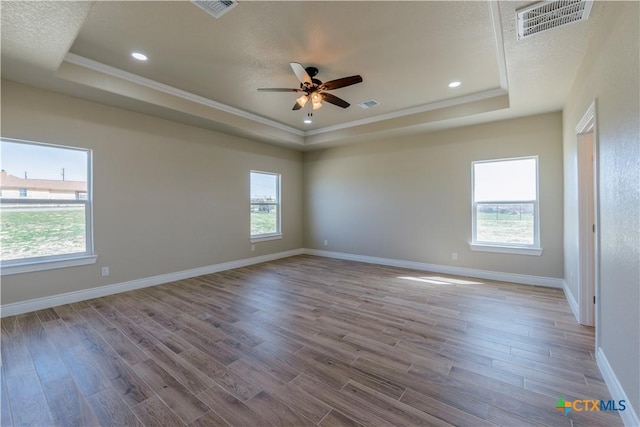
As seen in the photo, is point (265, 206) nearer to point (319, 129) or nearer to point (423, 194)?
point (319, 129)

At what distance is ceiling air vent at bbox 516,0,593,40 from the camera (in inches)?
78.2

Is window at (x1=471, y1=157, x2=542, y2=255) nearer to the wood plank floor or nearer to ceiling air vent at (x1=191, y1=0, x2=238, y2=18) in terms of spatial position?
the wood plank floor

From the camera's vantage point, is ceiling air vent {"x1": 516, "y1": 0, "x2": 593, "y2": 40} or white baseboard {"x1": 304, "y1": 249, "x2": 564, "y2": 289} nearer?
ceiling air vent {"x1": 516, "y1": 0, "x2": 593, "y2": 40}

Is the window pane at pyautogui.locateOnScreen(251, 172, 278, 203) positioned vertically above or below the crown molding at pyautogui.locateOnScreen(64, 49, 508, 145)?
below

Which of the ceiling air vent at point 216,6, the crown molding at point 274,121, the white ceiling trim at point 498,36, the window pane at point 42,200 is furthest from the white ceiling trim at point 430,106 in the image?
the window pane at point 42,200

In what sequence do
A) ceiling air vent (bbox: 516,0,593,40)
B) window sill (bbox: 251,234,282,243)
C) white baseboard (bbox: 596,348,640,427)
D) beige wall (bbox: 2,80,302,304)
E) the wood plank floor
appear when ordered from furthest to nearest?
1. window sill (bbox: 251,234,282,243)
2. beige wall (bbox: 2,80,302,304)
3. ceiling air vent (bbox: 516,0,593,40)
4. the wood plank floor
5. white baseboard (bbox: 596,348,640,427)

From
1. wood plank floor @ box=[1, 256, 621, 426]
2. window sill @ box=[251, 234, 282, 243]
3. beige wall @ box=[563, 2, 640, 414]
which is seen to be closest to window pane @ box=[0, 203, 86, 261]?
wood plank floor @ box=[1, 256, 621, 426]

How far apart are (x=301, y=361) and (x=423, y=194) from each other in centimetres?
420

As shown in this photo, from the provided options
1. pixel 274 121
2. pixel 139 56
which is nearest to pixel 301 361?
pixel 139 56

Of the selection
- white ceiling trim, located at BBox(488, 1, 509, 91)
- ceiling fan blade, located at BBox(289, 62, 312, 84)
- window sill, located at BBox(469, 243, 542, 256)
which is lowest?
window sill, located at BBox(469, 243, 542, 256)

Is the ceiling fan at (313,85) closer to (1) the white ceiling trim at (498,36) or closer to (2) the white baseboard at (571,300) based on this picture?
(1) the white ceiling trim at (498,36)

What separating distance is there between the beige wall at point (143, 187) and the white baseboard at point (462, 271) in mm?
2401

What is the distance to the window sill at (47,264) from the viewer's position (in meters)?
3.21

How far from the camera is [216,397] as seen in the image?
6.05ft
